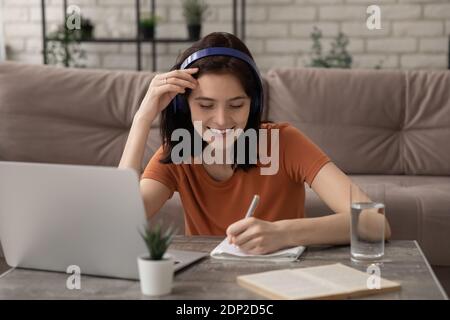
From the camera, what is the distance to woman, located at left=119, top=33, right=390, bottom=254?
154 cm

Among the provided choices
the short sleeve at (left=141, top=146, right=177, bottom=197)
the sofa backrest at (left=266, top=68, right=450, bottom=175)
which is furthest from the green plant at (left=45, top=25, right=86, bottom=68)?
the short sleeve at (left=141, top=146, right=177, bottom=197)

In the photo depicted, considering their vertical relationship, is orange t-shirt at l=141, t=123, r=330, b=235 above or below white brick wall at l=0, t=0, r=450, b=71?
below

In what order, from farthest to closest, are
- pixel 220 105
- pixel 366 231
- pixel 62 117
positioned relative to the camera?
pixel 62 117 → pixel 220 105 → pixel 366 231

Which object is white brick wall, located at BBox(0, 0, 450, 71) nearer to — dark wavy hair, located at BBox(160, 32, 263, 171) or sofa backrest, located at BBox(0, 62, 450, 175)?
sofa backrest, located at BBox(0, 62, 450, 175)

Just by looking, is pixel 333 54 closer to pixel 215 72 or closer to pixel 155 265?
pixel 215 72

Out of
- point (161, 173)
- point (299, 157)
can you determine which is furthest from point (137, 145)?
point (299, 157)

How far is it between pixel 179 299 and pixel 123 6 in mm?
3624

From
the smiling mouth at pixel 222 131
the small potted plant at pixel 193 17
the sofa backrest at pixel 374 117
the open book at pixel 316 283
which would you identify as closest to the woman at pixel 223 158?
the smiling mouth at pixel 222 131

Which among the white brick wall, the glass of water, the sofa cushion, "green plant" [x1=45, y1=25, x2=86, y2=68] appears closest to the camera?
the glass of water

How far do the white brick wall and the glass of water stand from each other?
120 inches

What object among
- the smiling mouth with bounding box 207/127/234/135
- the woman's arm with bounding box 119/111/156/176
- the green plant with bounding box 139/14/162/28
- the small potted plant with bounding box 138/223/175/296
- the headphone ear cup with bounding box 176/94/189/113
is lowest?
the small potted plant with bounding box 138/223/175/296

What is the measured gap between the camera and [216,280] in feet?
3.88

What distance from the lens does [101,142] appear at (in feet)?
9.46

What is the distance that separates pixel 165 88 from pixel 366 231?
548 mm
